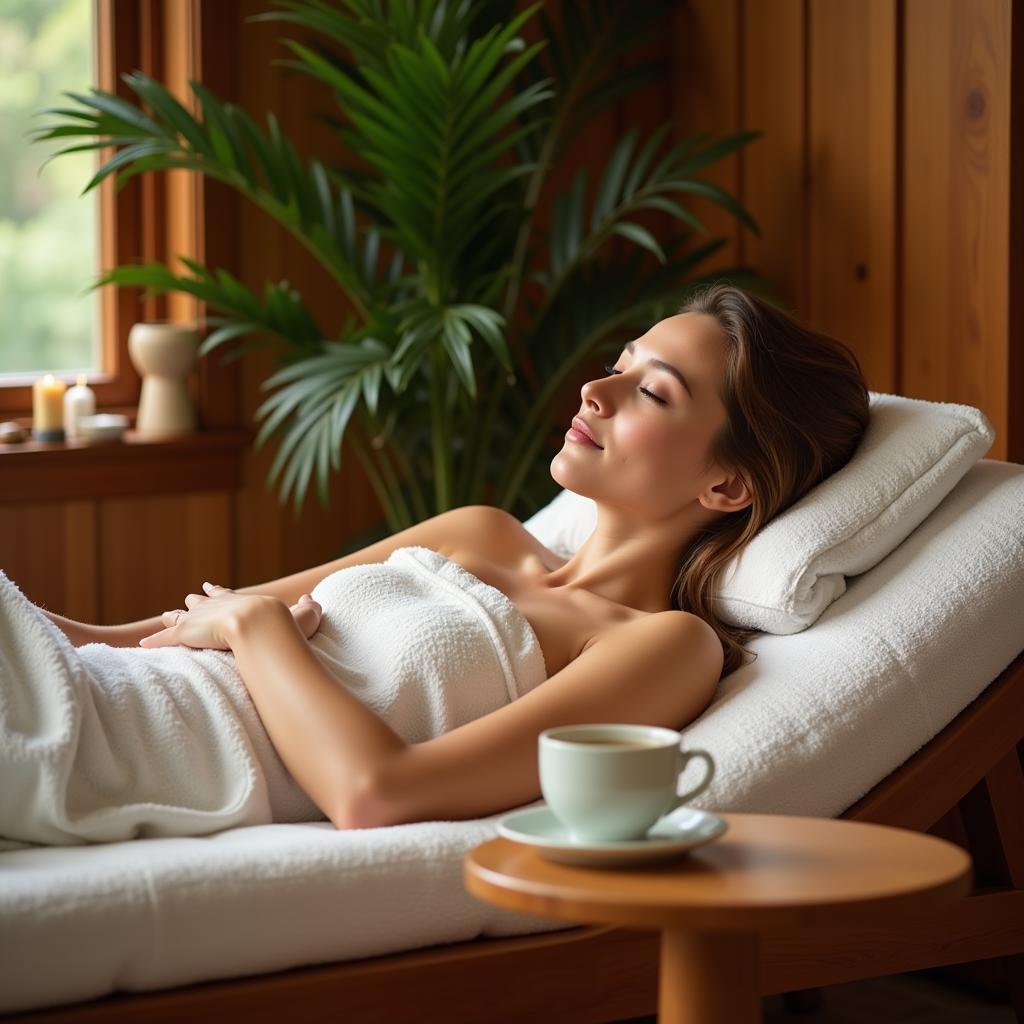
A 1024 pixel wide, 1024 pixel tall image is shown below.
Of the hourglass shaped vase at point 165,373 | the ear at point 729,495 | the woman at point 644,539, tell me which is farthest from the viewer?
the hourglass shaped vase at point 165,373

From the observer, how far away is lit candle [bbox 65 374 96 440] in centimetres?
323

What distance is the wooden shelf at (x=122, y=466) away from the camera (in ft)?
10.2

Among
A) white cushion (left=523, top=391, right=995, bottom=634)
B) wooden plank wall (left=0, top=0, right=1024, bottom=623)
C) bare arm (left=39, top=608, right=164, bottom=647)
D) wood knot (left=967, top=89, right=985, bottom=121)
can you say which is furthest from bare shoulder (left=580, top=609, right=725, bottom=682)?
wood knot (left=967, top=89, right=985, bottom=121)

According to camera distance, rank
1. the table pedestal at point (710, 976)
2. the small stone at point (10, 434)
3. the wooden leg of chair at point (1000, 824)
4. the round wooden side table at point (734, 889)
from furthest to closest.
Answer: the small stone at point (10, 434)
the wooden leg of chair at point (1000, 824)
the table pedestal at point (710, 976)
the round wooden side table at point (734, 889)

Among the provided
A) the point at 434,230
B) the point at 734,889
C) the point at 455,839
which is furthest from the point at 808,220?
the point at 734,889

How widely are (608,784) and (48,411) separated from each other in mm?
2319

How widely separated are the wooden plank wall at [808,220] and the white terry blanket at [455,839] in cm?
98

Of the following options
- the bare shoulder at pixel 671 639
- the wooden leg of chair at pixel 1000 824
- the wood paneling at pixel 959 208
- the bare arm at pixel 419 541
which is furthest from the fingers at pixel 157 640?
the wood paneling at pixel 959 208

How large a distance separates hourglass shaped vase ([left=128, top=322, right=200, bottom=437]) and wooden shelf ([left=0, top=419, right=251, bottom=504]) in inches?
1.5

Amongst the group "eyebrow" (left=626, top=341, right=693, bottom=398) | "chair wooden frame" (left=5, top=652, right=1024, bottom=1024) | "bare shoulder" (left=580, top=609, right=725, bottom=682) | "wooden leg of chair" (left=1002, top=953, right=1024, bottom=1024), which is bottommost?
"wooden leg of chair" (left=1002, top=953, right=1024, bottom=1024)

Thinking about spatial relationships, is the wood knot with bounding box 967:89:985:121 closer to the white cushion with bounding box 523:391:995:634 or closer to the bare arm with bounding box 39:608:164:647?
the white cushion with bounding box 523:391:995:634

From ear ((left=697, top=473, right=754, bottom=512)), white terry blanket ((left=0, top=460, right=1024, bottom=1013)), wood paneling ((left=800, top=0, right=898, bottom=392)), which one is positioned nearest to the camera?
white terry blanket ((left=0, top=460, right=1024, bottom=1013))

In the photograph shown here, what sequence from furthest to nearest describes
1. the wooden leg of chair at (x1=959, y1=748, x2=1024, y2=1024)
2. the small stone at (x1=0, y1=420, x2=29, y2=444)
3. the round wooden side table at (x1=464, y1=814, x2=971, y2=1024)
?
the small stone at (x1=0, y1=420, x2=29, y2=444) < the wooden leg of chair at (x1=959, y1=748, x2=1024, y2=1024) < the round wooden side table at (x1=464, y1=814, x2=971, y2=1024)

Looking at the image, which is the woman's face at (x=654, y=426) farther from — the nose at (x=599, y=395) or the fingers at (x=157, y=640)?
the fingers at (x=157, y=640)
